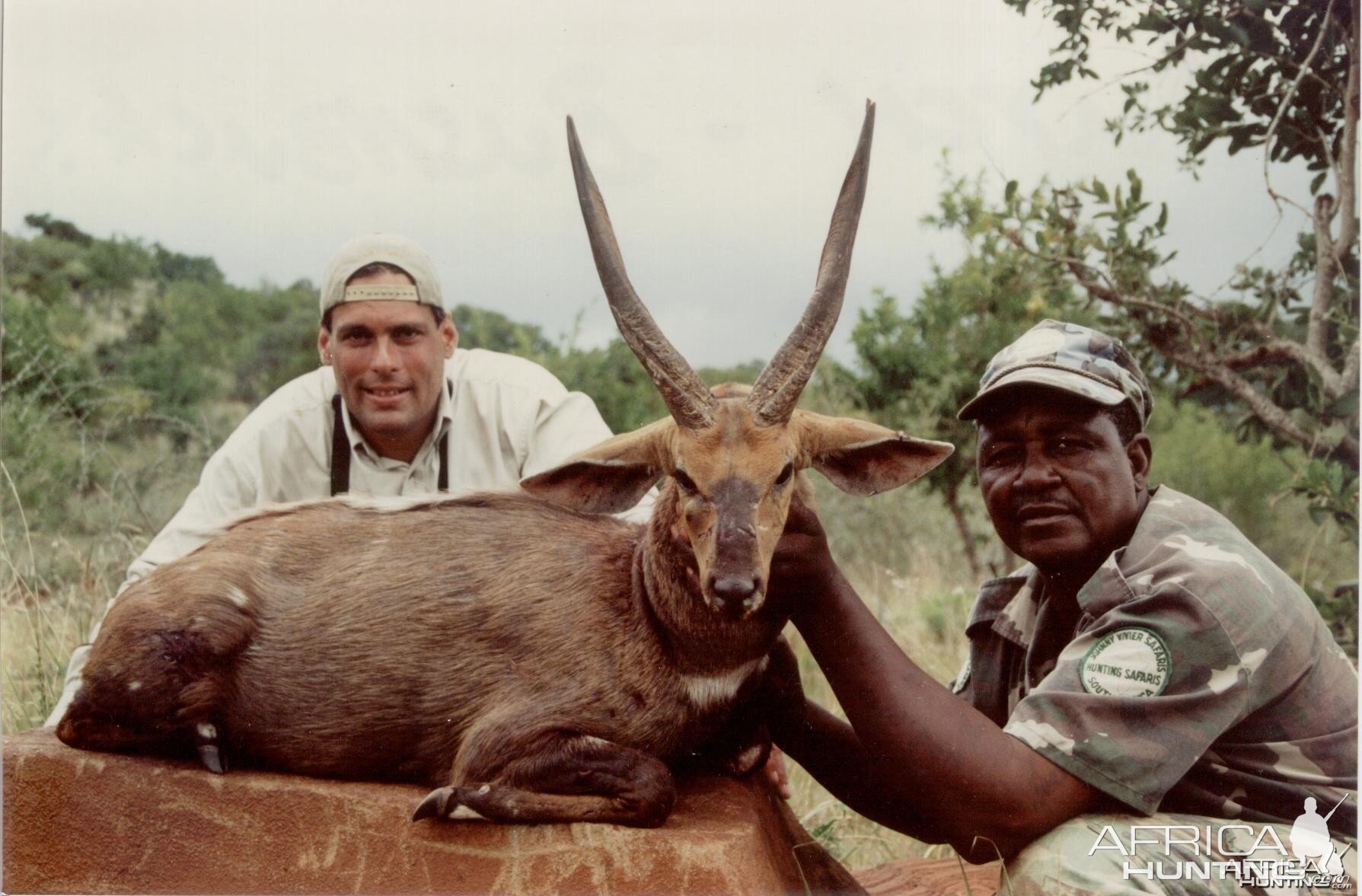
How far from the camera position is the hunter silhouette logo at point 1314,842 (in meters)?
3.54

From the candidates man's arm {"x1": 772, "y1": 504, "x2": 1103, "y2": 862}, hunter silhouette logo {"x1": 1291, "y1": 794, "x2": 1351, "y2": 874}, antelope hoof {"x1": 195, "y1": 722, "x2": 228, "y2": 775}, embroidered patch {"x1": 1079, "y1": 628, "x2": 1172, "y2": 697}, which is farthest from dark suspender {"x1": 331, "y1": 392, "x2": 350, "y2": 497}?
hunter silhouette logo {"x1": 1291, "y1": 794, "x2": 1351, "y2": 874}

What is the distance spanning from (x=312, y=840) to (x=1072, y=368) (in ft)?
8.75

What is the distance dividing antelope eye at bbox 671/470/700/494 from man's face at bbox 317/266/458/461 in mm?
2119

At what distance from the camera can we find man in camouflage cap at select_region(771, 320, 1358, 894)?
3434 mm

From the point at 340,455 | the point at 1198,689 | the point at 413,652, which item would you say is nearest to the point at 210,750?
the point at 413,652

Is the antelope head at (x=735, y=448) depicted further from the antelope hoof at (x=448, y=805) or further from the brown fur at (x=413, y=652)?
the antelope hoof at (x=448, y=805)

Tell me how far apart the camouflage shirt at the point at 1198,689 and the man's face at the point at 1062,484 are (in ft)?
0.39

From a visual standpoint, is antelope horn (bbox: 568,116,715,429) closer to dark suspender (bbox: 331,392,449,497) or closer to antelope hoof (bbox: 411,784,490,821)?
antelope hoof (bbox: 411,784,490,821)

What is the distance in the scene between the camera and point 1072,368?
3830 millimetres

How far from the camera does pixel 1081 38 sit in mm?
5340

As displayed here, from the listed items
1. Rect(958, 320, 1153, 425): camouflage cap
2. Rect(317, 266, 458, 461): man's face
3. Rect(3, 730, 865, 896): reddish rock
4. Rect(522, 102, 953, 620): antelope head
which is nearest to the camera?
Rect(522, 102, 953, 620): antelope head

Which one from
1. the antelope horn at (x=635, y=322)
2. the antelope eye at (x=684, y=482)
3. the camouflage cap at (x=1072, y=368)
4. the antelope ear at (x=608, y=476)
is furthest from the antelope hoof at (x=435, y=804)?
the camouflage cap at (x=1072, y=368)

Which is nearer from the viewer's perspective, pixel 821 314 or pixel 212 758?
pixel 821 314

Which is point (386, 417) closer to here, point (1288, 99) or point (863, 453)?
point (863, 453)
